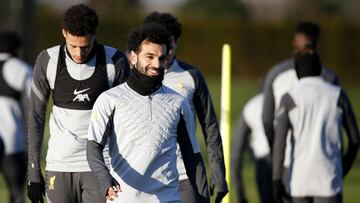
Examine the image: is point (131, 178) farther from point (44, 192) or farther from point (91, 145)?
point (44, 192)

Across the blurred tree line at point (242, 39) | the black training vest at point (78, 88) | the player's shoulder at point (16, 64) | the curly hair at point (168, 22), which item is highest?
the curly hair at point (168, 22)

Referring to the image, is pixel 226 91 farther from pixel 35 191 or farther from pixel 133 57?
pixel 133 57

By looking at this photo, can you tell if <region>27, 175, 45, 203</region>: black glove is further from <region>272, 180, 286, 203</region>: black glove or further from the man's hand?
<region>272, 180, 286, 203</region>: black glove

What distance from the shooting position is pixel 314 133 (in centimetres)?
1064

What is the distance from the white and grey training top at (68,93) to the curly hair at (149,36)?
115cm

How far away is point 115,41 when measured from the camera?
5731 cm

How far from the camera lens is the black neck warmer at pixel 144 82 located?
7.84 meters

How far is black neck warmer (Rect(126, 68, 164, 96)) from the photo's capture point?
7836 mm

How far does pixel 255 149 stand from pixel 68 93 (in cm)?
516

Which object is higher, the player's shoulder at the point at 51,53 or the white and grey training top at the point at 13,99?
the player's shoulder at the point at 51,53

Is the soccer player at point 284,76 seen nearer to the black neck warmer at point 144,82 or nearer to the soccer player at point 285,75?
the soccer player at point 285,75

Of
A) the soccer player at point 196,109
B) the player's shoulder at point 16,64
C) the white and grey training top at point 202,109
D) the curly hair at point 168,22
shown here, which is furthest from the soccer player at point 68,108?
the player's shoulder at point 16,64

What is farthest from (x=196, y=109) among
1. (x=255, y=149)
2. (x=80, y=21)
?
(x=255, y=149)

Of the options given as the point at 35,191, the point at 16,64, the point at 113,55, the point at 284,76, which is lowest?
the point at 35,191
